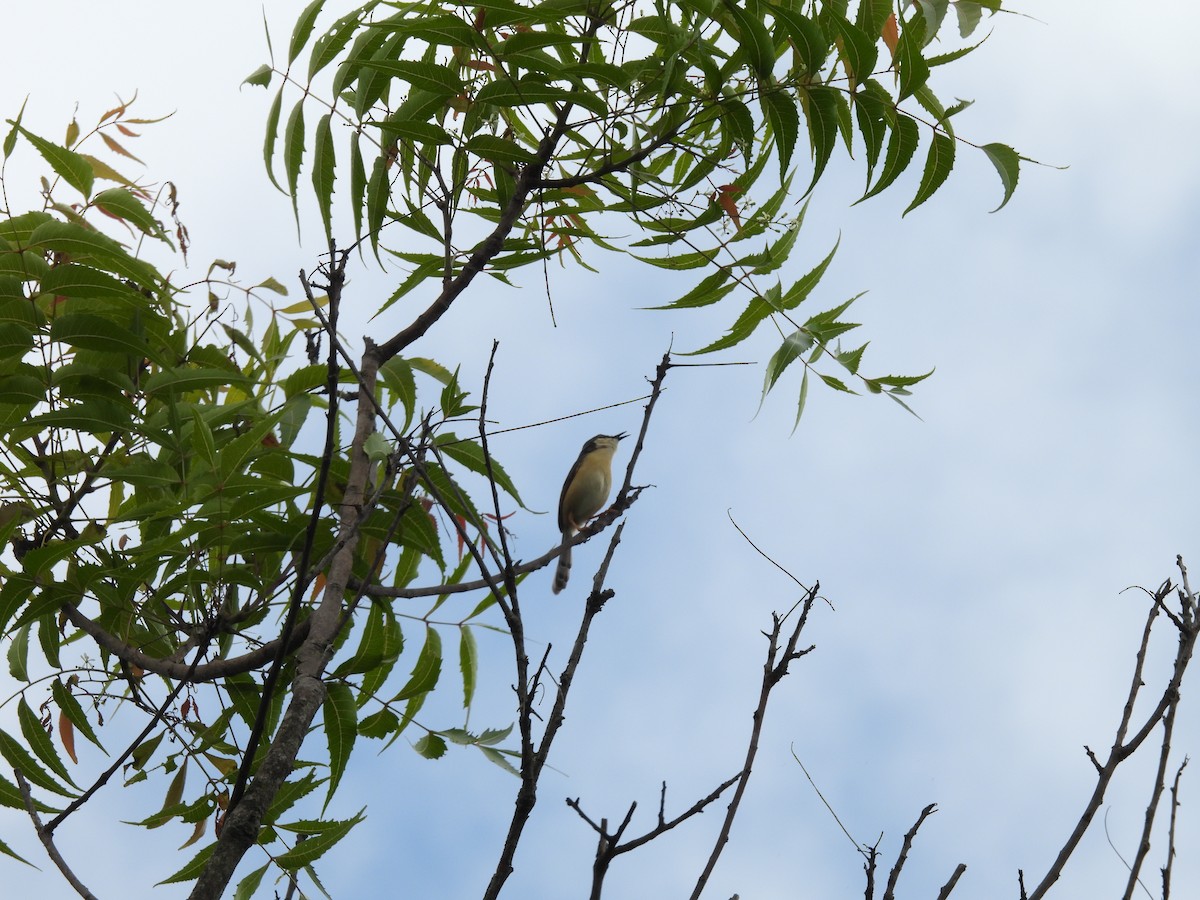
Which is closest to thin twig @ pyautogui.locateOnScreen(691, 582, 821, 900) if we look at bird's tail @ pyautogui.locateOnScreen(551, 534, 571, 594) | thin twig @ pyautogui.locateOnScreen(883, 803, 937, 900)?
thin twig @ pyautogui.locateOnScreen(883, 803, 937, 900)

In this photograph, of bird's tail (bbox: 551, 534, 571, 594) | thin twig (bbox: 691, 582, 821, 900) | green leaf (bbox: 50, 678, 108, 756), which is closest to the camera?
thin twig (bbox: 691, 582, 821, 900)

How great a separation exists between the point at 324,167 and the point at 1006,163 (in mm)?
1980

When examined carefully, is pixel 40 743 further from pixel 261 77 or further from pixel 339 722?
pixel 261 77

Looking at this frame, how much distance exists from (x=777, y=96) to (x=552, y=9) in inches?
25.5

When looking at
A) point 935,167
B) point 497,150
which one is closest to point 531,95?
point 497,150

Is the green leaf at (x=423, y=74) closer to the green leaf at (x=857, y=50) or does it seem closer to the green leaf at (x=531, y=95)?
the green leaf at (x=531, y=95)

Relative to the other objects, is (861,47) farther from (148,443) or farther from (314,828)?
(314,828)

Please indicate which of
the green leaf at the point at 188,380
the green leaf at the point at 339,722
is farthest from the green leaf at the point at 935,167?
the green leaf at the point at 339,722

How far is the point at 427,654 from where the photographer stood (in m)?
3.70

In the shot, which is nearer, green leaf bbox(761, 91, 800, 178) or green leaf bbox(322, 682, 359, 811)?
green leaf bbox(761, 91, 800, 178)

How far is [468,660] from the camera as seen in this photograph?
3781 millimetres

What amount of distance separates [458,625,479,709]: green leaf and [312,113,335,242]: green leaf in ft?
4.75

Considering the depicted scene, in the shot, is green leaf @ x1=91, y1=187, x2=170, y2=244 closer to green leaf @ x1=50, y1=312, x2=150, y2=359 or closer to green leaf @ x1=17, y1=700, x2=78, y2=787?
green leaf @ x1=50, y1=312, x2=150, y2=359

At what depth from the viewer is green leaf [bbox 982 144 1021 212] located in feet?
10.3
